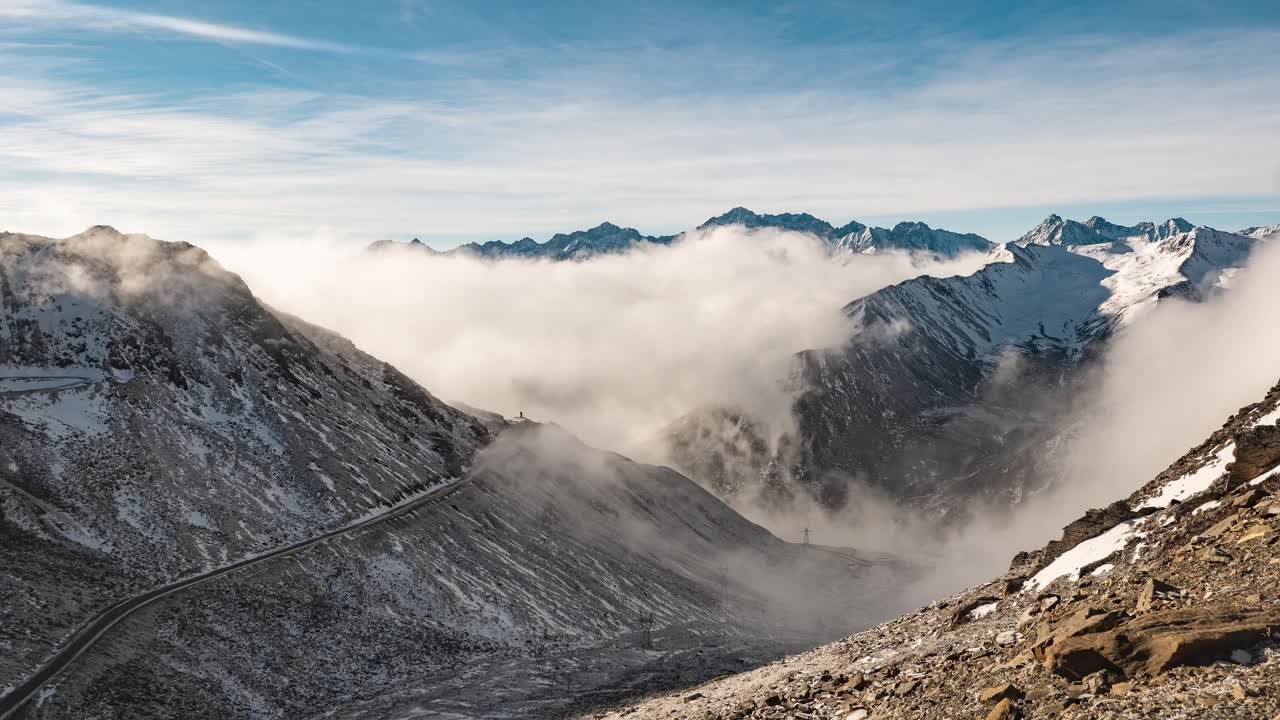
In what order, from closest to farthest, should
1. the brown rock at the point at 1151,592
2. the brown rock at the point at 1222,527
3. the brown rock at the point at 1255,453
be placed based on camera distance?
1. the brown rock at the point at 1151,592
2. the brown rock at the point at 1222,527
3. the brown rock at the point at 1255,453

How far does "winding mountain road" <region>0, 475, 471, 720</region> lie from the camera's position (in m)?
67.5

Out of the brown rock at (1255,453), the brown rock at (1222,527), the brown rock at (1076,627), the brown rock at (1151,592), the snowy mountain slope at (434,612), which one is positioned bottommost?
the snowy mountain slope at (434,612)

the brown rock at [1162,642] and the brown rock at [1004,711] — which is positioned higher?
the brown rock at [1162,642]

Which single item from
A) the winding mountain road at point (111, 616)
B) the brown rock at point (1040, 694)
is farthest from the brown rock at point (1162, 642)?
the winding mountain road at point (111, 616)

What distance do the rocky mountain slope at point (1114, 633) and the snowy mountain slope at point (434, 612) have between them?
5478 cm

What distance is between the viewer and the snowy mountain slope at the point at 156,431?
305 ft

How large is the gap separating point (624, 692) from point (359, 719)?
27.5 meters

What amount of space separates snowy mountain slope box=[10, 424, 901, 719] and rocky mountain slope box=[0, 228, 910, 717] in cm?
36

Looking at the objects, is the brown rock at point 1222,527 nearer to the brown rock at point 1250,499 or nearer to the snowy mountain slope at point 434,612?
the brown rock at point 1250,499

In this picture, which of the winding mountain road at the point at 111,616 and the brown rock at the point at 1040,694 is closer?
the brown rock at the point at 1040,694

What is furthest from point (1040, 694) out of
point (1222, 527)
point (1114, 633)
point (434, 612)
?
point (434, 612)

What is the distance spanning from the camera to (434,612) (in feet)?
372

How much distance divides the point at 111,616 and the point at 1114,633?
9128 cm

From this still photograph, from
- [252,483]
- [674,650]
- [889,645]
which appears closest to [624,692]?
[674,650]
